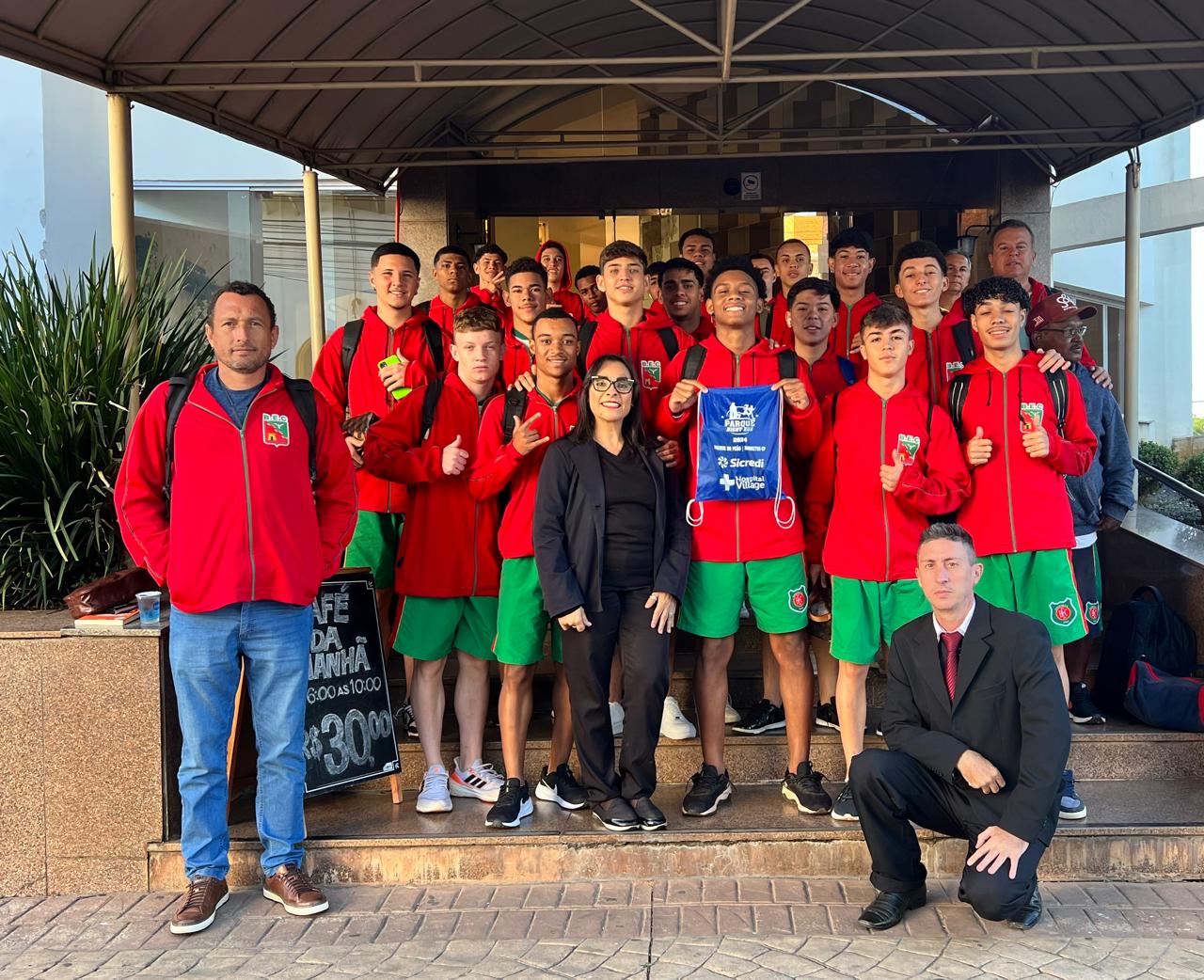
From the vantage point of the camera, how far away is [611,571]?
488 cm

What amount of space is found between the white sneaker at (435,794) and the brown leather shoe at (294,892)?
24.4 inches

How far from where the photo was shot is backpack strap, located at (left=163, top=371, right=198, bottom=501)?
4445 mm

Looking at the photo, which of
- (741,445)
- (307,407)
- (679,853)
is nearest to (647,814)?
(679,853)

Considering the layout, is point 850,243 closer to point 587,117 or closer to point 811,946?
point 811,946

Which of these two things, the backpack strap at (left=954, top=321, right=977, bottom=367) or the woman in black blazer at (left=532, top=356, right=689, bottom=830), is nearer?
the woman in black blazer at (left=532, top=356, right=689, bottom=830)

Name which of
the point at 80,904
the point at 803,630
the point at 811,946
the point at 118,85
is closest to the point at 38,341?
the point at 118,85

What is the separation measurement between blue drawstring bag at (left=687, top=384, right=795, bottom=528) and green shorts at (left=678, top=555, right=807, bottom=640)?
0.23 meters

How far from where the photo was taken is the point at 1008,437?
5.03 m

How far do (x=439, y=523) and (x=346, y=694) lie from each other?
33.9 inches

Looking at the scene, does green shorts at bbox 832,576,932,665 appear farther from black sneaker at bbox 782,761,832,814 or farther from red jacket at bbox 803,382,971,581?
black sneaker at bbox 782,761,832,814

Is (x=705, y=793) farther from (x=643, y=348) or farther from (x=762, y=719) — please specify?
(x=643, y=348)

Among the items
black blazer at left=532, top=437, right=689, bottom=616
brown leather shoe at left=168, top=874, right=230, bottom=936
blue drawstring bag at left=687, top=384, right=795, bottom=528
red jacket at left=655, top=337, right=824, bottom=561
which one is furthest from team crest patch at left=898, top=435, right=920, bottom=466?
brown leather shoe at left=168, top=874, right=230, bottom=936

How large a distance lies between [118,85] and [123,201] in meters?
0.64

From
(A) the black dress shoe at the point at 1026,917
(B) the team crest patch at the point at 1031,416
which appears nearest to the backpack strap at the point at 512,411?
(B) the team crest patch at the point at 1031,416
